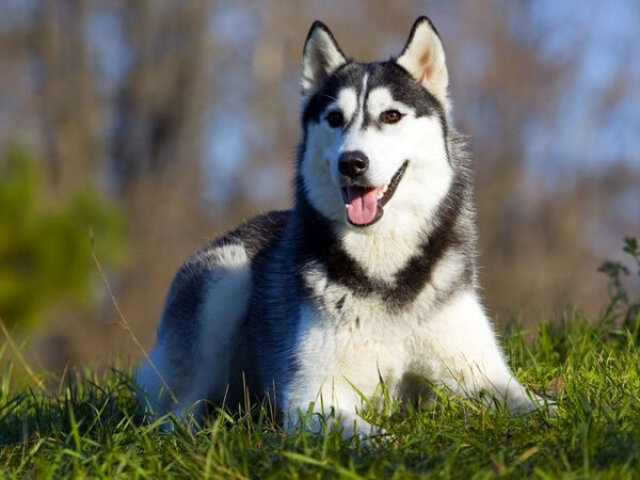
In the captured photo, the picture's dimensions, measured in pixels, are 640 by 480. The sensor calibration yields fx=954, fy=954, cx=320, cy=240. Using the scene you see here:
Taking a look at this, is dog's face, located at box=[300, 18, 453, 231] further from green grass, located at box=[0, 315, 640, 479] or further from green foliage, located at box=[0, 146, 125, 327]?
green foliage, located at box=[0, 146, 125, 327]

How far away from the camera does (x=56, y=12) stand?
28.0 meters

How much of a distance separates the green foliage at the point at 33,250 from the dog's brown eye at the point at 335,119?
37.7 feet

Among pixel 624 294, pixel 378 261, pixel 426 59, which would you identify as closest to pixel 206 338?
pixel 378 261

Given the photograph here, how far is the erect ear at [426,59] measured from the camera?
465 centimetres

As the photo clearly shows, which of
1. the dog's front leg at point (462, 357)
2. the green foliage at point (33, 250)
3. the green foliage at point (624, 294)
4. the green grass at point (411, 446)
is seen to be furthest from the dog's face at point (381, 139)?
the green foliage at point (33, 250)

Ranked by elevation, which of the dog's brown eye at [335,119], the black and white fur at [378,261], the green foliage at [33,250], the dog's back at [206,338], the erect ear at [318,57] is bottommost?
the green foliage at [33,250]

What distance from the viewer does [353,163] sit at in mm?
4133

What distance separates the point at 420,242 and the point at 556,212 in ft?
81.9

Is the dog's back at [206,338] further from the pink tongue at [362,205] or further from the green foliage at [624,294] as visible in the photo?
the green foliage at [624,294]

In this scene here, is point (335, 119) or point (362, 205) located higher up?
point (335, 119)

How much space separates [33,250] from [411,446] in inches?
535

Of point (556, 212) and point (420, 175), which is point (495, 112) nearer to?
point (556, 212)

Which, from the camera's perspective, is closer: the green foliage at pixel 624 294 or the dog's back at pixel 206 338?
the dog's back at pixel 206 338

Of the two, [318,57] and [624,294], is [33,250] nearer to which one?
[318,57]
